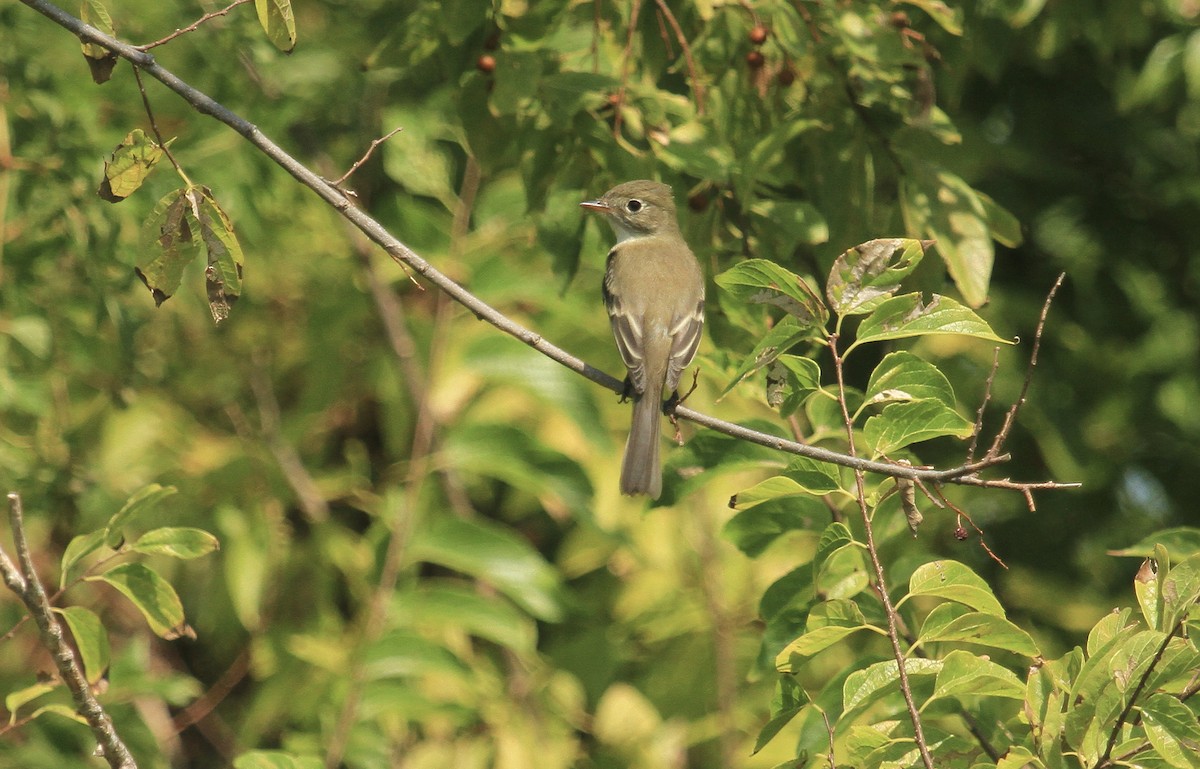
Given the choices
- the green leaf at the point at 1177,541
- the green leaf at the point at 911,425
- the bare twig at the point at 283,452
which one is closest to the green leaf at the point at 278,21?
the green leaf at the point at 911,425

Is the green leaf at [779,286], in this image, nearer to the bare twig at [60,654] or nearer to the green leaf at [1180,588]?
the green leaf at [1180,588]

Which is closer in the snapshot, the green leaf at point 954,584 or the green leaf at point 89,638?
the green leaf at point 954,584

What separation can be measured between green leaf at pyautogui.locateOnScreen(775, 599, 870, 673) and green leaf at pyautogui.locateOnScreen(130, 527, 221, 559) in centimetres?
131

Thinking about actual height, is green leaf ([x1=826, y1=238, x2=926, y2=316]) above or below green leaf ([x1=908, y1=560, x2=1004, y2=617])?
above

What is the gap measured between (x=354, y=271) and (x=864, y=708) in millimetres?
4045

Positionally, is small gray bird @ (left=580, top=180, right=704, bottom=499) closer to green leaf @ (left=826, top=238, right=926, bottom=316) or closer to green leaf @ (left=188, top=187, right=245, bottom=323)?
green leaf @ (left=826, top=238, right=926, bottom=316)

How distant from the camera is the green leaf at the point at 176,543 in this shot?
2.98m

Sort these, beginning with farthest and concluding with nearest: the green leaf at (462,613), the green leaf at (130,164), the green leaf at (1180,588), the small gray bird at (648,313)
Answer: the green leaf at (462,613), the small gray bird at (648,313), the green leaf at (130,164), the green leaf at (1180,588)

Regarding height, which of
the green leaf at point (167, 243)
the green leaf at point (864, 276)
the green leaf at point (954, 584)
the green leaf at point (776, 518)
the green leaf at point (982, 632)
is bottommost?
the green leaf at point (776, 518)

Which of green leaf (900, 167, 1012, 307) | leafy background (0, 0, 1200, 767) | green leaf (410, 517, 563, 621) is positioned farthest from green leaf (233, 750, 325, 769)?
green leaf (900, 167, 1012, 307)

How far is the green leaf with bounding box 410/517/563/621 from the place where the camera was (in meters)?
5.11

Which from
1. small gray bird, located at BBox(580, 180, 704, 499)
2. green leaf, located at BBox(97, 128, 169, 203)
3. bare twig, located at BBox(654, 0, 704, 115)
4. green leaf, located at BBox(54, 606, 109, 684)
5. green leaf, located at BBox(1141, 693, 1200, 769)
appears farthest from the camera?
small gray bird, located at BBox(580, 180, 704, 499)

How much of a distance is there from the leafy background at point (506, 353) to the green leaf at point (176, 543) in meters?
1.34

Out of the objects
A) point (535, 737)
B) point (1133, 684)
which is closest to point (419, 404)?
point (535, 737)
